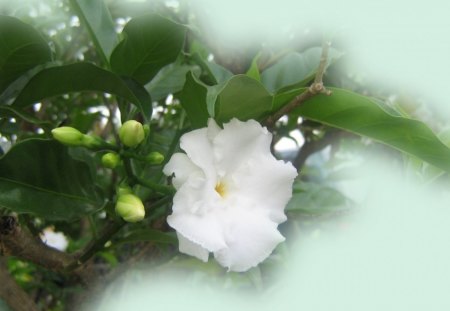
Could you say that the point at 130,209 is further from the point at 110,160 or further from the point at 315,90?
the point at 315,90

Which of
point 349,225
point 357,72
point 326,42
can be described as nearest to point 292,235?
point 349,225

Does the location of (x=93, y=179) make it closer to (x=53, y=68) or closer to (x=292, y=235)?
(x=53, y=68)

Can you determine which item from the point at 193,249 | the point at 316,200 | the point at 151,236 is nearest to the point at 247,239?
the point at 193,249

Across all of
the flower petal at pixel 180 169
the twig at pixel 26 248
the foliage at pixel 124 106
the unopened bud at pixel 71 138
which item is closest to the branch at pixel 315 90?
the foliage at pixel 124 106

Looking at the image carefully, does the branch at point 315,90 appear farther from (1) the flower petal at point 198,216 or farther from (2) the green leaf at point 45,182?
(2) the green leaf at point 45,182

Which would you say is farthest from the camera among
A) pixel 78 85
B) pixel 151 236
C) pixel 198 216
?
pixel 151 236

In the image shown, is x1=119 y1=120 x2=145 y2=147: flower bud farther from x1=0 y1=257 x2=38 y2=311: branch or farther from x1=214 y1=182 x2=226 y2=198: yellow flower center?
x1=0 y1=257 x2=38 y2=311: branch
